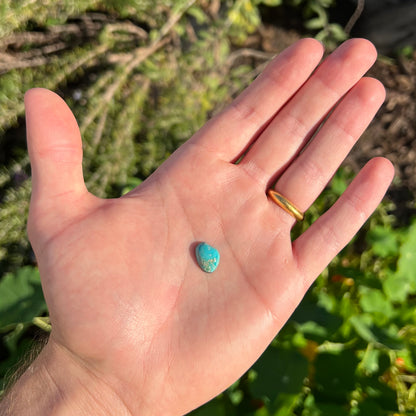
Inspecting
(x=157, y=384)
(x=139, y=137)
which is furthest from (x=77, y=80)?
(x=157, y=384)

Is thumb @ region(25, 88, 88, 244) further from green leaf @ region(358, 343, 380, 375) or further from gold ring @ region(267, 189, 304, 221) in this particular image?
green leaf @ region(358, 343, 380, 375)

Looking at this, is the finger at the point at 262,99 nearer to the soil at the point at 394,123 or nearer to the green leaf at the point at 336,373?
the green leaf at the point at 336,373

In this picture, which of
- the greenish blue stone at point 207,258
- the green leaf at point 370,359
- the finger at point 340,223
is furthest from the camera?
the green leaf at point 370,359

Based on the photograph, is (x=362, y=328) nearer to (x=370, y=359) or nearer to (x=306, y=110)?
(x=370, y=359)

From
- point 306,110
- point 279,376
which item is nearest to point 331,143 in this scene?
point 306,110

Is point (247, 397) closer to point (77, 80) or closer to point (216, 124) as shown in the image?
point (216, 124)

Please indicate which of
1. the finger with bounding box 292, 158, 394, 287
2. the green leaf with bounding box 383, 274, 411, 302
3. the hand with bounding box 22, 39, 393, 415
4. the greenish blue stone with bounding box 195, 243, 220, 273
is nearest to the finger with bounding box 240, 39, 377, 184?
the hand with bounding box 22, 39, 393, 415

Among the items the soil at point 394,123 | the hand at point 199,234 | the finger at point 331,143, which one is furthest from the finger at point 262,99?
the soil at point 394,123
